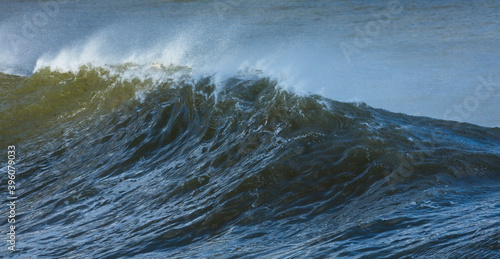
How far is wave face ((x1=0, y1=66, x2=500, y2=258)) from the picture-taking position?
420cm

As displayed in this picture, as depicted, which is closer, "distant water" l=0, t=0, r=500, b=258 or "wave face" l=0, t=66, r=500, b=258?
"wave face" l=0, t=66, r=500, b=258

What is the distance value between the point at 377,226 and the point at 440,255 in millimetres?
666

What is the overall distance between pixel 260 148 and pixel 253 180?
0.83 meters

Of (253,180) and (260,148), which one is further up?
(260,148)

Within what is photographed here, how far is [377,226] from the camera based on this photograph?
164 inches

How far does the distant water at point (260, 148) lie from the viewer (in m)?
4.43

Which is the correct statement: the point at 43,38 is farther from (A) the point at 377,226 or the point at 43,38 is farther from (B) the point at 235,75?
(A) the point at 377,226

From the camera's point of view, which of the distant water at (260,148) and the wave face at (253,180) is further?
the distant water at (260,148)

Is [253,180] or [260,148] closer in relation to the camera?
[253,180]

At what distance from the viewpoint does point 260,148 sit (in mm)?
6340

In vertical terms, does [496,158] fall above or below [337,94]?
below

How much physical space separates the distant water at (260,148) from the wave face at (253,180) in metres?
0.02

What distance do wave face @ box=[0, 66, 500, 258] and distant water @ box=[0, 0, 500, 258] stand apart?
0.07 feet

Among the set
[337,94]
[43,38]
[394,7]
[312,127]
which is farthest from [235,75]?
[394,7]
